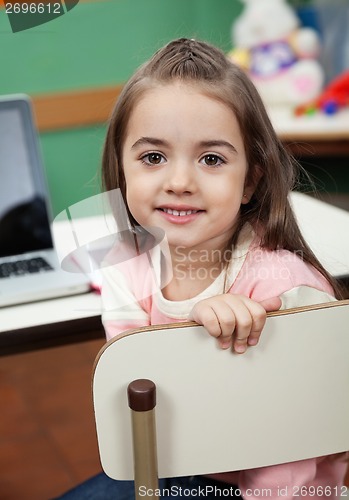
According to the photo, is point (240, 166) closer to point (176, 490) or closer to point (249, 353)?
point (249, 353)

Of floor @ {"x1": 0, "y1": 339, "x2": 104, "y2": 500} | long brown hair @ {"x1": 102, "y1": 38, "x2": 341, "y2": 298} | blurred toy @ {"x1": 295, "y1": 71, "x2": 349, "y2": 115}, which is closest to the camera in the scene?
long brown hair @ {"x1": 102, "y1": 38, "x2": 341, "y2": 298}

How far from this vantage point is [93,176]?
722 millimetres

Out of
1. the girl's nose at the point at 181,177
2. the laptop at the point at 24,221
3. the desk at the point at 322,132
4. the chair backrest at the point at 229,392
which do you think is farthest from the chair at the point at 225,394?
the desk at the point at 322,132

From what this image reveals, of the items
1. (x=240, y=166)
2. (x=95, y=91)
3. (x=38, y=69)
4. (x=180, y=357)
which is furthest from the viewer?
A: (x=95, y=91)

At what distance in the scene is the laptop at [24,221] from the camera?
917mm

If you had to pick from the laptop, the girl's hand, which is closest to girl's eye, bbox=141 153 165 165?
the girl's hand

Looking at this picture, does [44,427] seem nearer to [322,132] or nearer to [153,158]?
[322,132]

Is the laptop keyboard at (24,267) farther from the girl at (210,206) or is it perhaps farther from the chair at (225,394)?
the chair at (225,394)

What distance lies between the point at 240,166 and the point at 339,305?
6.3 inches

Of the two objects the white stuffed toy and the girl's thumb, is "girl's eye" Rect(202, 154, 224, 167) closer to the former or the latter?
the girl's thumb

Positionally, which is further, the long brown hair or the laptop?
the laptop

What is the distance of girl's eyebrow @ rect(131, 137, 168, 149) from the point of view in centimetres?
62

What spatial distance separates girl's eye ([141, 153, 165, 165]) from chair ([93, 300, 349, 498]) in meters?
0.15

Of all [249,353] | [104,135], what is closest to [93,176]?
[104,135]
